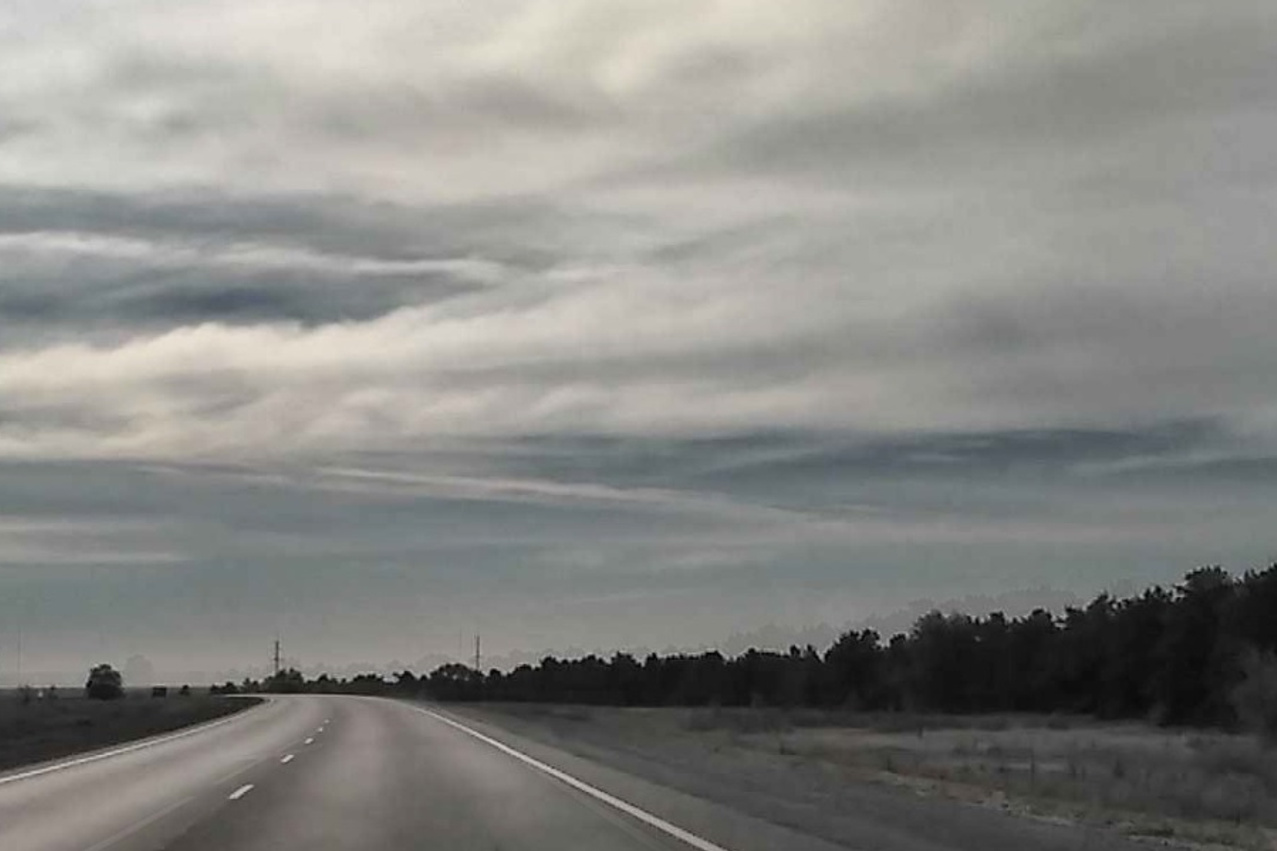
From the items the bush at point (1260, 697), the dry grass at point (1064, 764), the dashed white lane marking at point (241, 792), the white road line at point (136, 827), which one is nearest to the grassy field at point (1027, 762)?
the dry grass at point (1064, 764)

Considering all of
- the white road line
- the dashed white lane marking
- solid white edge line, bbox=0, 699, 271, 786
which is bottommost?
the white road line

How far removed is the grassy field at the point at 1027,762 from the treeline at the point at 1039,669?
636 centimetres

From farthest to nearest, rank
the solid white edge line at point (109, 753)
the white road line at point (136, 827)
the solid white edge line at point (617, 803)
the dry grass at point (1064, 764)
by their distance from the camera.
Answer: the solid white edge line at point (109, 753) < the dry grass at point (1064, 764) < the white road line at point (136, 827) < the solid white edge line at point (617, 803)

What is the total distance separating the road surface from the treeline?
3426cm

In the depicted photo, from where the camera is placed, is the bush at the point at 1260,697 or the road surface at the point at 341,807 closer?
the road surface at the point at 341,807

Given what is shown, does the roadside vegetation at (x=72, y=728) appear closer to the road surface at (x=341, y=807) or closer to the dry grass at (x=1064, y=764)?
the road surface at (x=341, y=807)

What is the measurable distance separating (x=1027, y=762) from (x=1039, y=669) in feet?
213

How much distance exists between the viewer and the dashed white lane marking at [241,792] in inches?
1041

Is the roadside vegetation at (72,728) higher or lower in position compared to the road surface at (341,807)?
higher

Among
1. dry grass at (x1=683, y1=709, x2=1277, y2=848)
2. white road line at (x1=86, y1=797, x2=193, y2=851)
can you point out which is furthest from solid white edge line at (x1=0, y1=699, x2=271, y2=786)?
dry grass at (x1=683, y1=709, x2=1277, y2=848)

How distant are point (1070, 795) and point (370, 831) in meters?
11.8

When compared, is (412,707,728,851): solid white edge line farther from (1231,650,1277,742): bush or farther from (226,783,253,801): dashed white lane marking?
(1231,650,1277,742): bush

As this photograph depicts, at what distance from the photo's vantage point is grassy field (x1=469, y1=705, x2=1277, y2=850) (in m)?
25.2

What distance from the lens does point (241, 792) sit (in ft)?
90.9
